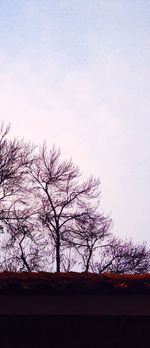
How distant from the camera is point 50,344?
21.8 feet

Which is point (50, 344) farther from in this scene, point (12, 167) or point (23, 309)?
point (12, 167)

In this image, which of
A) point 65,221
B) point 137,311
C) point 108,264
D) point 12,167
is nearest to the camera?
point 137,311

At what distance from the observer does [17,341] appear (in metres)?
6.66

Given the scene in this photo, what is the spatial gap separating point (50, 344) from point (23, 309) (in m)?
0.88

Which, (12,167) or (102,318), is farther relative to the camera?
(12,167)

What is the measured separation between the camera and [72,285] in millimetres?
6207

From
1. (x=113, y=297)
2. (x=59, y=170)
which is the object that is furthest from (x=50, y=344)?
(x=59, y=170)

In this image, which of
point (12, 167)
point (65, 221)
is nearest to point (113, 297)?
point (12, 167)

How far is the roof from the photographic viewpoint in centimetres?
620

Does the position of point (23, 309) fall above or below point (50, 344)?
above

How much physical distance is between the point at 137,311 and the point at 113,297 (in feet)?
1.31

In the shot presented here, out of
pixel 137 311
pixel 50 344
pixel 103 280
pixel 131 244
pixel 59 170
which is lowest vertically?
pixel 50 344

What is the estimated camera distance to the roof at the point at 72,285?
6.20 meters

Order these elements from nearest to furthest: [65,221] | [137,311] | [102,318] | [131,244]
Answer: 1. [137,311]
2. [102,318]
3. [65,221]
4. [131,244]
